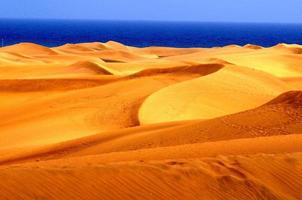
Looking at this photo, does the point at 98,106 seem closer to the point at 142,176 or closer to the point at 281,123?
the point at 281,123

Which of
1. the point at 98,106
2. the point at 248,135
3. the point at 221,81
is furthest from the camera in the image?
the point at 221,81

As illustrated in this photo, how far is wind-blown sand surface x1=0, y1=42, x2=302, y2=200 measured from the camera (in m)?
6.75

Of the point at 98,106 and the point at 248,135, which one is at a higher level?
the point at 248,135

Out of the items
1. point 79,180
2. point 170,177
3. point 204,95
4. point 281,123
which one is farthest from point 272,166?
point 204,95

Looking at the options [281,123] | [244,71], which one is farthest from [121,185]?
[244,71]

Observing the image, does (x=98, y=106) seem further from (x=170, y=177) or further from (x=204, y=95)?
(x=170, y=177)

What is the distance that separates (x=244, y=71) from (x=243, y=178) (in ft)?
53.3

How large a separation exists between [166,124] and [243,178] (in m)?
5.67

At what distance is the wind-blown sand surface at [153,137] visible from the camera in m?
6.75

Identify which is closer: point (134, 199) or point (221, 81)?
point (134, 199)

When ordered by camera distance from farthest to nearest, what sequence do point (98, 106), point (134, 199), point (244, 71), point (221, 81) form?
point (244, 71) → point (221, 81) → point (98, 106) → point (134, 199)

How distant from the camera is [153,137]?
436 inches

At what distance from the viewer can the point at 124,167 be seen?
23.2 feet

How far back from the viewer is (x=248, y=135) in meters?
10.7
